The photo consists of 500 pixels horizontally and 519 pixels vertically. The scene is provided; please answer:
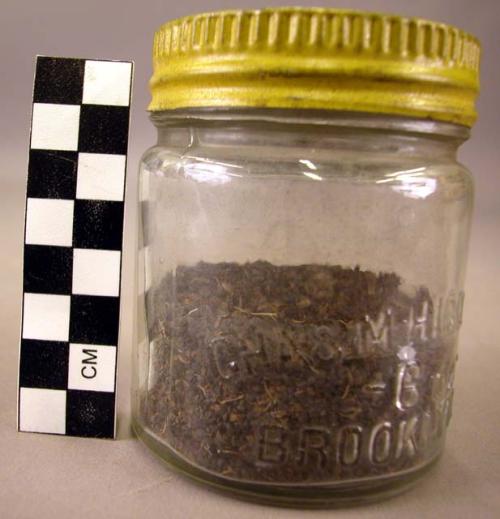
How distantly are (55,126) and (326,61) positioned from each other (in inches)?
18.0

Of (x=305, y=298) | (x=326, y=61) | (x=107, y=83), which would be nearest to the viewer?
(x=326, y=61)

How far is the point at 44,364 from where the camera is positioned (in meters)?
1.31

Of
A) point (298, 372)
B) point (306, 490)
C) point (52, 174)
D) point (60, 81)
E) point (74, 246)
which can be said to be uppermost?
point (60, 81)

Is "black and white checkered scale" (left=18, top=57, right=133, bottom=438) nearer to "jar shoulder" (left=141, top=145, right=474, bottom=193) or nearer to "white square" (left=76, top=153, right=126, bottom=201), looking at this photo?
"white square" (left=76, top=153, right=126, bottom=201)

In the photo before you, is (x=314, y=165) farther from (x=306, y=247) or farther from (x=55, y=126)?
(x=55, y=126)

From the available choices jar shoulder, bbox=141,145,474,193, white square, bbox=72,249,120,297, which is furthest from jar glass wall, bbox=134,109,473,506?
white square, bbox=72,249,120,297

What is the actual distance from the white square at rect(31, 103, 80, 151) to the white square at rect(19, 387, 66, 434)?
1.18 ft

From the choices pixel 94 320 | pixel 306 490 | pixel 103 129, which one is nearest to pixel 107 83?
pixel 103 129

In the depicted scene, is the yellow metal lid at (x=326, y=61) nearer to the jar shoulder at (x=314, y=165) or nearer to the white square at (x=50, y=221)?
the jar shoulder at (x=314, y=165)

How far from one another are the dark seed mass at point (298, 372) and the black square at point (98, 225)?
0.15 meters

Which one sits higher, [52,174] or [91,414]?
[52,174]

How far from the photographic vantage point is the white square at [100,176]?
4.14ft

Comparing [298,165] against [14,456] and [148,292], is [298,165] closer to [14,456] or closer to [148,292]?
[148,292]

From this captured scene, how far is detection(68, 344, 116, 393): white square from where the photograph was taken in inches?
51.3
